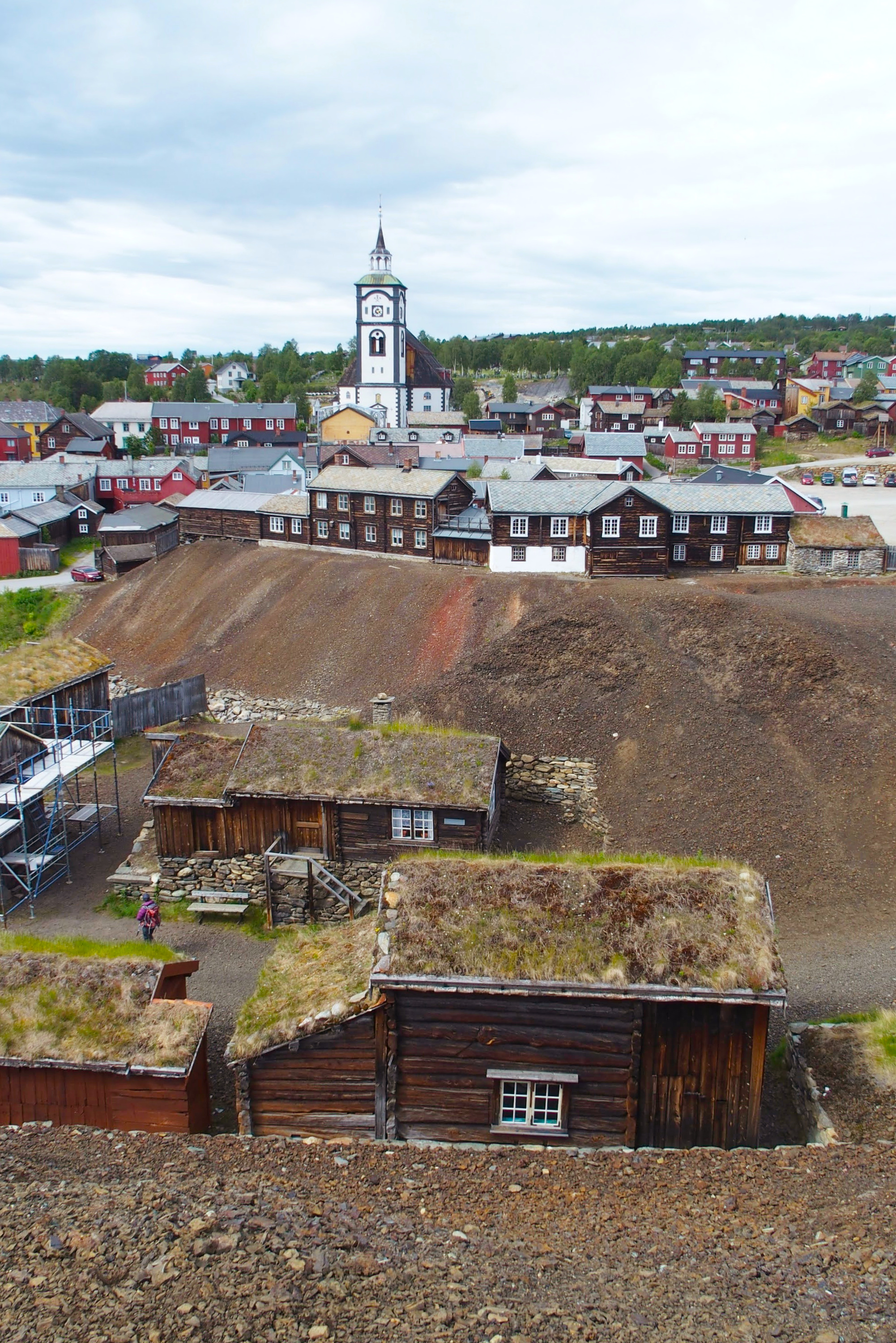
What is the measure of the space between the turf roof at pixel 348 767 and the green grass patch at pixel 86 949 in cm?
560

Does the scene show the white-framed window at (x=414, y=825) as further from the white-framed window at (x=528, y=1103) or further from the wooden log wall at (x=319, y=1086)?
the white-framed window at (x=528, y=1103)

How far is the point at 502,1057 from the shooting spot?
1338 centimetres

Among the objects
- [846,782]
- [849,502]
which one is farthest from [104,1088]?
[849,502]

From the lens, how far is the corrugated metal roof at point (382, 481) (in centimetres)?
4684

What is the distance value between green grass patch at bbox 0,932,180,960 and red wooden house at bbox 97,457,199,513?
203 ft

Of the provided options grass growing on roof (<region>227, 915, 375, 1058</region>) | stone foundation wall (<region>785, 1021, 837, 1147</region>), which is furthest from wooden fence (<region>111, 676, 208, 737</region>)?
stone foundation wall (<region>785, 1021, 837, 1147</region>)

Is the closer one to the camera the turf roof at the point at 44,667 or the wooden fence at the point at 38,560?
the turf roof at the point at 44,667

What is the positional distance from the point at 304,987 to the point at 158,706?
2223 centimetres

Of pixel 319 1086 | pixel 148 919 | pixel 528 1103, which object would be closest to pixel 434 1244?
pixel 528 1103

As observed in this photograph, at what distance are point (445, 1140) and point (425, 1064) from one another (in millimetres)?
1239

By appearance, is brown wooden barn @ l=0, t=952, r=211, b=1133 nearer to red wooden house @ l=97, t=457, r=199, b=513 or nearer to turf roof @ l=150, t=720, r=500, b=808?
turf roof @ l=150, t=720, r=500, b=808

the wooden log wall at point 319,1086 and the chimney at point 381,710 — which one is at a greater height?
the chimney at point 381,710

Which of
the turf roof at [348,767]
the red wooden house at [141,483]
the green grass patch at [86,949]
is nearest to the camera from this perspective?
the green grass patch at [86,949]

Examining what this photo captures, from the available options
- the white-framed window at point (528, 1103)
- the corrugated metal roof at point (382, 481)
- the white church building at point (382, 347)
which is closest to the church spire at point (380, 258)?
the white church building at point (382, 347)
